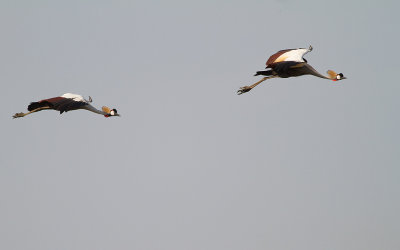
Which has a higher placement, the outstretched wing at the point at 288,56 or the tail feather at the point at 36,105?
the outstretched wing at the point at 288,56

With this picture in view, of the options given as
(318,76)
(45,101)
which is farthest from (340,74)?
(45,101)

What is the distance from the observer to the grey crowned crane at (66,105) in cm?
5169

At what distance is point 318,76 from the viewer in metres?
52.6

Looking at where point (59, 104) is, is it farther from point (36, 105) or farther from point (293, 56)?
point (293, 56)

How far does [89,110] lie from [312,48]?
13061 millimetres

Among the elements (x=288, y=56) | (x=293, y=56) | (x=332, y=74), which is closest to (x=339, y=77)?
(x=332, y=74)

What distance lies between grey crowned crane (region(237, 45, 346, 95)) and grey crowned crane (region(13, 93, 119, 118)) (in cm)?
892

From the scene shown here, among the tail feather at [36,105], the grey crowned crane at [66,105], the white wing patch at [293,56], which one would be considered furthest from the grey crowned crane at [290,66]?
the tail feather at [36,105]

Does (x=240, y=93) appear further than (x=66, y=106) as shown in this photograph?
Yes

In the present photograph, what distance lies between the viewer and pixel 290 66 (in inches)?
2015

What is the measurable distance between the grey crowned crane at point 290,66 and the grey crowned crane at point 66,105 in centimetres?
892

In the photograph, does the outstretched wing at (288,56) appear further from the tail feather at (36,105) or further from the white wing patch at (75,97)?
the tail feather at (36,105)

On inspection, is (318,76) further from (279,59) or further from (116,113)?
(116,113)

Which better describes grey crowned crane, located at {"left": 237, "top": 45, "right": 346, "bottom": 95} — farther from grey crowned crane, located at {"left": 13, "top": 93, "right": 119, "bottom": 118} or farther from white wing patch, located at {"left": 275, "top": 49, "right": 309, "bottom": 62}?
grey crowned crane, located at {"left": 13, "top": 93, "right": 119, "bottom": 118}
